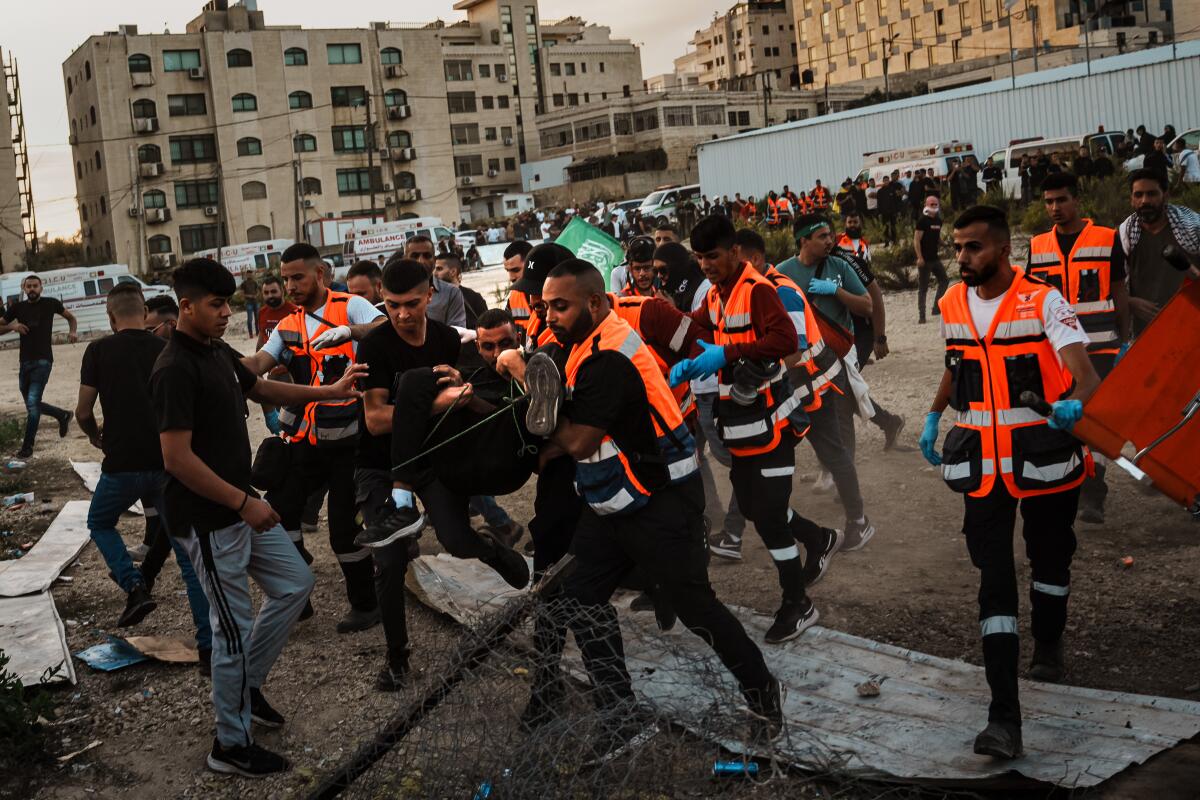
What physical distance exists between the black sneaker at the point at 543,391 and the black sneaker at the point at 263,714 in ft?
6.95

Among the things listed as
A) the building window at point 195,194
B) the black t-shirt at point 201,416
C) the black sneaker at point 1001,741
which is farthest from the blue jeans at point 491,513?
the building window at point 195,194

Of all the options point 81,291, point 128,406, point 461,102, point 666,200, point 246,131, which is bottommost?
point 128,406

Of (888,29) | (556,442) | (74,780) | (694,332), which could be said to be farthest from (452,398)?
(888,29)

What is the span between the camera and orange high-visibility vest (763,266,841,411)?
658cm

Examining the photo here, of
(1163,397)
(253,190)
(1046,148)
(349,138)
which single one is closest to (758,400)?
(1163,397)

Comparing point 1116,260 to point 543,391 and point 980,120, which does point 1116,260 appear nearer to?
point 543,391

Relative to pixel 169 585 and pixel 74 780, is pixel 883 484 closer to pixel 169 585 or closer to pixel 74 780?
pixel 169 585

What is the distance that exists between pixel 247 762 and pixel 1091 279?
18.0ft

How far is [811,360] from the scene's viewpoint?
711 centimetres

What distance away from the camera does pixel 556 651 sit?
13.1ft

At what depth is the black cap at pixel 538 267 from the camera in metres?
5.20

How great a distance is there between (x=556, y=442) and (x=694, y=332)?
187 cm

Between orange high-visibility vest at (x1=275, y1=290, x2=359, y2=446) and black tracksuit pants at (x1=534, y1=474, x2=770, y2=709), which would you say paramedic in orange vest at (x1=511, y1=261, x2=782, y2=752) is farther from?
orange high-visibility vest at (x1=275, y1=290, x2=359, y2=446)

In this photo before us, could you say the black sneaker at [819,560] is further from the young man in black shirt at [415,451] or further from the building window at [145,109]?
the building window at [145,109]
